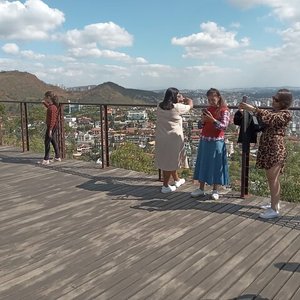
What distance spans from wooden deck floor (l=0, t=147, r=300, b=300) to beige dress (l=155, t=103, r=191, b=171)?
42cm

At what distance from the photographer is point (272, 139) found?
402 cm

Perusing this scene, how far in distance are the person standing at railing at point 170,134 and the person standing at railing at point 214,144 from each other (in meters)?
0.33

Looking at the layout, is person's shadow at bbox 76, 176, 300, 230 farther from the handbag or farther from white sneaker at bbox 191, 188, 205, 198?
the handbag

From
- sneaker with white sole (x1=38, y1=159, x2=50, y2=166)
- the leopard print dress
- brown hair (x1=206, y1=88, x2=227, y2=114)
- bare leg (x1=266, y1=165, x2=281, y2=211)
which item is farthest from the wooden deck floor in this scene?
sneaker with white sole (x1=38, y1=159, x2=50, y2=166)

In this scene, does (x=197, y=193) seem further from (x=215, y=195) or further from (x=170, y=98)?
(x=170, y=98)

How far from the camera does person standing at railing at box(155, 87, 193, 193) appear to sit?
4914mm

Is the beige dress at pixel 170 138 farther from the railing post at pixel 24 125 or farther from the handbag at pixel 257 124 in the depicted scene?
the railing post at pixel 24 125

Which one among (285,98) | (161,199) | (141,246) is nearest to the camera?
(141,246)

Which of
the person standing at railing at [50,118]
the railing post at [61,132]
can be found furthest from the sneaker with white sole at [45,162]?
the railing post at [61,132]

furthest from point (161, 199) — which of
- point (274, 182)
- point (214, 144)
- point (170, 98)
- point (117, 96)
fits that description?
point (117, 96)

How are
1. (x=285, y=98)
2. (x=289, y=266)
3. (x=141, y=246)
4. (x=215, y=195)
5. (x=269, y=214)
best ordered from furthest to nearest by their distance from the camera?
(x=215, y=195)
(x=269, y=214)
(x=285, y=98)
(x=141, y=246)
(x=289, y=266)

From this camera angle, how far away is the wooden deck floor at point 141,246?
108 inches

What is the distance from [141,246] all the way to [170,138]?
1905mm

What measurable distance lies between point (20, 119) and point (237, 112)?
223 inches
